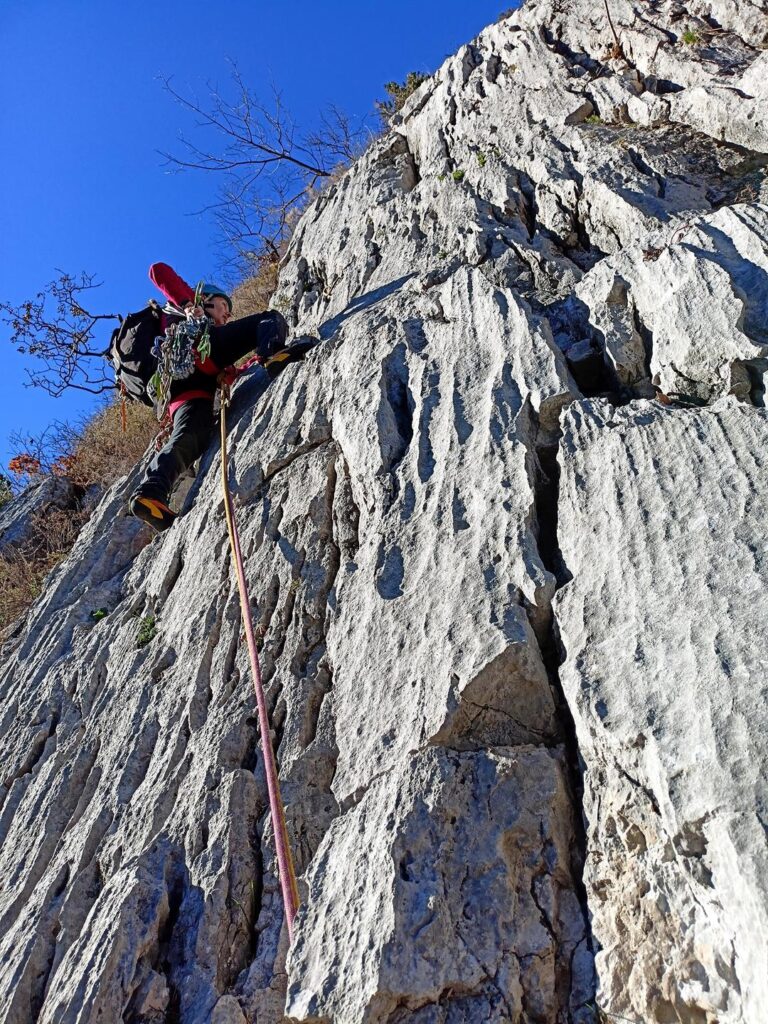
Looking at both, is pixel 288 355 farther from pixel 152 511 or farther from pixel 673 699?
pixel 673 699

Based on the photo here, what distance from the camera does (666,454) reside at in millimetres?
3824

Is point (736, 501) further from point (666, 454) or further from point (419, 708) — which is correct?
point (419, 708)

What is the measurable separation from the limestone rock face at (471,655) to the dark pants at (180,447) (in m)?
0.18

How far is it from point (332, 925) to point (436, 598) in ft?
4.79

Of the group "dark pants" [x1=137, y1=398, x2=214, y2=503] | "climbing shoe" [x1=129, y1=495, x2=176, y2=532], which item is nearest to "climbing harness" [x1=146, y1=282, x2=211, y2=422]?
"dark pants" [x1=137, y1=398, x2=214, y2=503]

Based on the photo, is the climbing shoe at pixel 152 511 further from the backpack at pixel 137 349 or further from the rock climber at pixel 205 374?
the backpack at pixel 137 349

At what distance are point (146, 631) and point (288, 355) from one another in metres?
2.47

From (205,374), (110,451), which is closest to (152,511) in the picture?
(205,374)

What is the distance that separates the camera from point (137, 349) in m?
7.33

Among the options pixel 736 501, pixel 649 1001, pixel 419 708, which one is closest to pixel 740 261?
pixel 736 501

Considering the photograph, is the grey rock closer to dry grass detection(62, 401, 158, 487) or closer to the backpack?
the backpack

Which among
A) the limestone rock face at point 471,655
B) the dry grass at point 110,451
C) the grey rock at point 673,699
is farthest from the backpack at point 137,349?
the grey rock at point 673,699

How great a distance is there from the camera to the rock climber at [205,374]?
668 cm

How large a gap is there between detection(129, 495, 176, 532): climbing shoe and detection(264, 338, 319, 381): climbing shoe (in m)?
1.40
